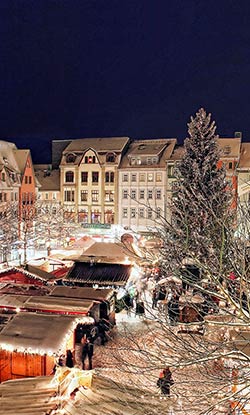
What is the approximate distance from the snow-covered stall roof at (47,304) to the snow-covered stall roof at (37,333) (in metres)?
1.98

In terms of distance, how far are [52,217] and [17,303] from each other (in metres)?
28.6

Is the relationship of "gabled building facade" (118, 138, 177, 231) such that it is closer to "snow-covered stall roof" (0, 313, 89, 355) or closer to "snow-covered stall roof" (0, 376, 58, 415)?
"snow-covered stall roof" (0, 313, 89, 355)

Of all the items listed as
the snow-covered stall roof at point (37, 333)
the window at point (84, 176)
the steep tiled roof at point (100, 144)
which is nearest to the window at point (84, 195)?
the window at point (84, 176)

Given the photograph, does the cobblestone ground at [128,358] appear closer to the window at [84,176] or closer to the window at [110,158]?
the window at [110,158]

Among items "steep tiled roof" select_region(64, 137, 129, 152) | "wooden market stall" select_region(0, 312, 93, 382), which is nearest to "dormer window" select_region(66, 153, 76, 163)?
"steep tiled roof" select_region(64, 137, 129, 152)

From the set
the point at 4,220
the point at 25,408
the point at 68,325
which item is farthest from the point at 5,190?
the point at 25,408

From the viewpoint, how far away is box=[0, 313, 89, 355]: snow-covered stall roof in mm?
10305

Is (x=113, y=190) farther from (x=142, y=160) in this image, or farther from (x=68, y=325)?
(x=68, y=325)

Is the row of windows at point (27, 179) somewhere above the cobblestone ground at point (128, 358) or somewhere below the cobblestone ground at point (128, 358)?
above

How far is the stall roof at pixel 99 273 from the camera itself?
20734 millimetres

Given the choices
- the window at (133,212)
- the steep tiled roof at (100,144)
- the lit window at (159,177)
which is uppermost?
the steep tiled roof at (100,144)

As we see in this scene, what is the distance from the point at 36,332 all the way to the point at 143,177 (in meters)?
39.1

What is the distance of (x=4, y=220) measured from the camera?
32.4 meters


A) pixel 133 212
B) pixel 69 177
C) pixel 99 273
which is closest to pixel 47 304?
pixel 99 273
